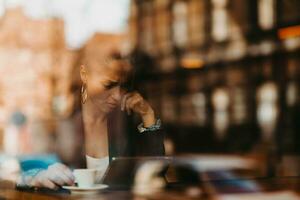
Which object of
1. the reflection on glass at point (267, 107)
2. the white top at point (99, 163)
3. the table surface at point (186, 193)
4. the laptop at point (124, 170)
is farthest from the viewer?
the white top at point (99, 163)

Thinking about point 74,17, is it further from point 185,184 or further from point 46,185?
point 185,184

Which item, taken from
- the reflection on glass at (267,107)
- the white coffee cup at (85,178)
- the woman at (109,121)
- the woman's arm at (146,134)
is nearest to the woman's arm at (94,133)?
the woman at (109,121)

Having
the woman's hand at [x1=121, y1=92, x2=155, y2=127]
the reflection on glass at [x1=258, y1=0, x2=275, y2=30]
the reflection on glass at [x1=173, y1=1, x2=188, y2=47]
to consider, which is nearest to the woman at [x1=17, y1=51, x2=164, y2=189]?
the woman's hand at [x1=121, y1=92, x2=155, y2=127]

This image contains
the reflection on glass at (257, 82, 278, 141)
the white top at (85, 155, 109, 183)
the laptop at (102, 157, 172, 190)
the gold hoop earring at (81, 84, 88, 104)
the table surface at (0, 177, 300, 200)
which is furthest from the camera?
the gold hoop earring at (81, 84, 88, 104)

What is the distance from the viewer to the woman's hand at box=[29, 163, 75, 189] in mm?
1486

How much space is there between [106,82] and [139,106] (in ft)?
0.41

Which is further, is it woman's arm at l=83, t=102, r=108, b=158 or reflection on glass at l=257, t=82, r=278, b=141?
woman's arm at l=83, t=102, r=108, b=158

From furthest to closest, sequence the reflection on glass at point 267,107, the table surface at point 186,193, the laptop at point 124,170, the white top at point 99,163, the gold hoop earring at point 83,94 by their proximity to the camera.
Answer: the gold hoop earring at point 83,94 → the white top at point 99,163 → the laptop at point 124,170 → the reflection on glass at point 267,107 → the table surface at point 186,193

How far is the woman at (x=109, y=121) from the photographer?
1523mm

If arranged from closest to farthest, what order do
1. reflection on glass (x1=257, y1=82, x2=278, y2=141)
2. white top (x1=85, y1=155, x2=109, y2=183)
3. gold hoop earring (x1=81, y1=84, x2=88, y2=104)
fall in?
reflection on glass (x1=257, y1=82, x2=278, y2=141) → white top (x1=85, y1=155, x2=109, y2=183) → gold hoop earring (x1=81, y1=84, x2=88, y2=104)

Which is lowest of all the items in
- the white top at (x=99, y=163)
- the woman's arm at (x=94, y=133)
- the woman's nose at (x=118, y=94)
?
the white top at (x=99, y=163)

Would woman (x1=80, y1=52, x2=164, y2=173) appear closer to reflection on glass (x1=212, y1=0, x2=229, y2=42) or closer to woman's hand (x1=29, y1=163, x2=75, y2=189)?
woman's hand (x1=29, y1=163, x2=75, y2=189)

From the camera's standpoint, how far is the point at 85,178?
1.41 m

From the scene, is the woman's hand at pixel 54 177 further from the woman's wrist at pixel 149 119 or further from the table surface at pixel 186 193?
the woman's wrist at pixel 149 119
